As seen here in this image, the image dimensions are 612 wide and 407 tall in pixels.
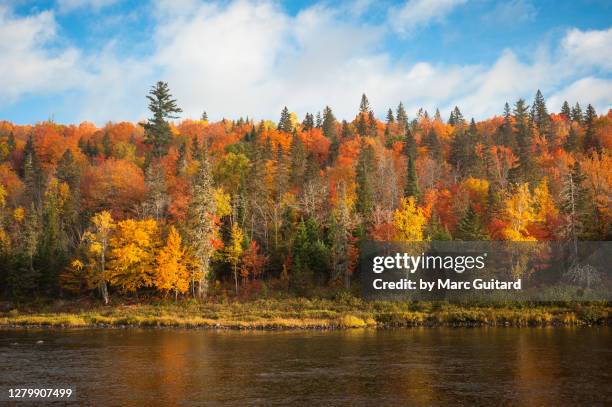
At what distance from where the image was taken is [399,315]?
54000mm

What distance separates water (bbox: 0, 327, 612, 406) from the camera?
81.8 ft

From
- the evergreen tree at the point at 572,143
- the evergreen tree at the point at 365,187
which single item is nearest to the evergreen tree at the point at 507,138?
the evergreen tree at the point at 572,143

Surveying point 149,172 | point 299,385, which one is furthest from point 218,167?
point 299,385

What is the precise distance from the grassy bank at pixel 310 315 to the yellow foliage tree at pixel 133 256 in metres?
3.66

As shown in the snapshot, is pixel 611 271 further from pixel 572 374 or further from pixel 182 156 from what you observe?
pixel 182 156

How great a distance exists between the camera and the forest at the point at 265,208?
66250 millimetres

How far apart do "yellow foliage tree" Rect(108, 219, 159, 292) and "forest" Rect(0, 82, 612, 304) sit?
0.52 ft

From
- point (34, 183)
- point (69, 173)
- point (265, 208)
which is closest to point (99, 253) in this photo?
point (265, 208)

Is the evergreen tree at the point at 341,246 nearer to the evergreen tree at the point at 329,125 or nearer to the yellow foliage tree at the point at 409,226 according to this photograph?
the yellow foliage tree at the point at 409,226

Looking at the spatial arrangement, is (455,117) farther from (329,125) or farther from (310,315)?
(310,315)

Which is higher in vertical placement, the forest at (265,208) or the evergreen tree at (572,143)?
the evergreen tree at (572,143)

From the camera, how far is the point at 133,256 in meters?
65.8

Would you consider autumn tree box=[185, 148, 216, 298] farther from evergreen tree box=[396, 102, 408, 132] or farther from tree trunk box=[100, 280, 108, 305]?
evergreen tree box=[396, 102, 408, 132]

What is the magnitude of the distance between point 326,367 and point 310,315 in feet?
83.5
